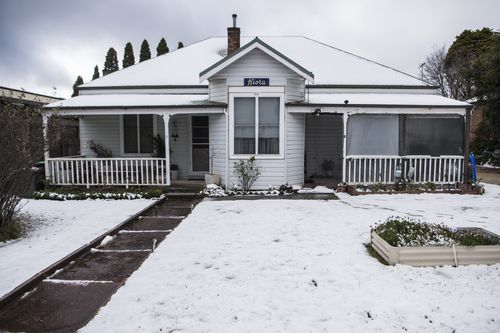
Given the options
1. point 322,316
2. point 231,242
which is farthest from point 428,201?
point 322,316

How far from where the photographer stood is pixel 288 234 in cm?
773

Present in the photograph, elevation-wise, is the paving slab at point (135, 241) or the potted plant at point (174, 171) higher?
the potted plant at point (174, 171)

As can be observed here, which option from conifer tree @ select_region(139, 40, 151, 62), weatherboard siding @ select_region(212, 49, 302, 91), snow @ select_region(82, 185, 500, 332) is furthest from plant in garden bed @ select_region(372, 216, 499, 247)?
conifer tree @ select_region(139, 40, 151, 62)

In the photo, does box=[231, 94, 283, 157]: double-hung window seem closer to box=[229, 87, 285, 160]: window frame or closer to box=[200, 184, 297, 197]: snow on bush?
box=[229, 87, 285, 160]: window frame

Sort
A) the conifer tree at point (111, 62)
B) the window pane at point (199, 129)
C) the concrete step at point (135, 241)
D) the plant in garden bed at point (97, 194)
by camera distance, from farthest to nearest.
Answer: the conifer tree at point (111, 62)
the window pane at point (199, 129)
the plant in garden bed at point (97, 194)
the concrete step at point (135, 241)

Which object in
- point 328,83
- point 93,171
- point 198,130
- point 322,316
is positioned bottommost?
point 322,316

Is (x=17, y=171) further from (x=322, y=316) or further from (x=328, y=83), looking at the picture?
(x=328, y=83)

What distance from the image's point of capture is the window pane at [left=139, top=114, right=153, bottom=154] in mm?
15336

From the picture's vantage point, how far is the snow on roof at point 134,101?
42.1 ft

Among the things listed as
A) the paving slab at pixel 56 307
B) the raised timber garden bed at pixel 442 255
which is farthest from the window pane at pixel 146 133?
the raised timber garden bed at pixel 442 255

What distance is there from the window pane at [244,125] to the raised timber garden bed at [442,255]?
293 inches

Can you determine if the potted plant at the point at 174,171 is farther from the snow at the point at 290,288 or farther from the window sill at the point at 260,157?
the snow at the point at 290,288

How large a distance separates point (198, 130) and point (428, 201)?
28.1ft

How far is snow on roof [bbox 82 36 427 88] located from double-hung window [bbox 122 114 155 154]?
1.65 m
